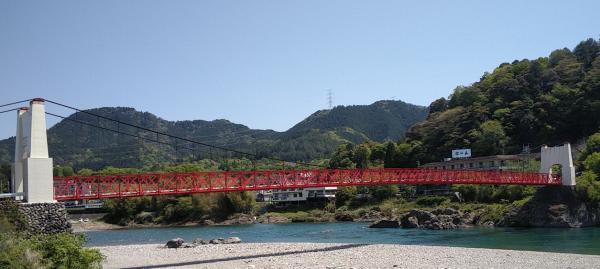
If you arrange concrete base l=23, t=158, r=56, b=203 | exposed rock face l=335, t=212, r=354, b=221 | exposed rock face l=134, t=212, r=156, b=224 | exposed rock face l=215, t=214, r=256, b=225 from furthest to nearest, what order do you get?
exposed rock face l=134, t=212, r=156, b=224, exposed rock face l=215, t=214, r=256, b=225, exposed rock face l=335, t=212, r=354, b=221, concrete base l=23, t=158, r=56, b=203

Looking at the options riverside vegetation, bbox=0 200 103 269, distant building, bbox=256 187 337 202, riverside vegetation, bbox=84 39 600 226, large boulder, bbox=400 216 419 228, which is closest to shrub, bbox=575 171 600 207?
riverside vegetation, bbox=84 39 600 226

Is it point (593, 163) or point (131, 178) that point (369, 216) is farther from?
point (131, 178)

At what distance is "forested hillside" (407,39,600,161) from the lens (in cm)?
9425

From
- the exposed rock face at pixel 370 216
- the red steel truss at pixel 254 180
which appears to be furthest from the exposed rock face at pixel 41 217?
the exposed rock face at pixel 370 216

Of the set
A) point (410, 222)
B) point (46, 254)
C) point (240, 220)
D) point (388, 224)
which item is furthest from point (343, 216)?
point (46, 254)

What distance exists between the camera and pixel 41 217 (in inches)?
1134

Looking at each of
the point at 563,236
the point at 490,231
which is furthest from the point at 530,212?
the point at 563,236

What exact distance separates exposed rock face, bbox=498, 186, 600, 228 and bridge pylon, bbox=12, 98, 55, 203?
149ft

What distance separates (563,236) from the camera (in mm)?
46594

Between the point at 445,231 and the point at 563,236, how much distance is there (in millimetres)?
11676

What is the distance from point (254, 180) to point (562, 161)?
37.2 meters

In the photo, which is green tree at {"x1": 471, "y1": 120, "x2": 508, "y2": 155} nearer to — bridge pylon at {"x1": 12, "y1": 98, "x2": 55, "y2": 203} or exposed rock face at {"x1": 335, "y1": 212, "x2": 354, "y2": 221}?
exposed rock face at {"x1": 335, "y1": 212, "x2": 354, "y2": 221}

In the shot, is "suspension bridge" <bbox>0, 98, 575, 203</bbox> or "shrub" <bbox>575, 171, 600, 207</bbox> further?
"shrub" <bbox>575, 171, 600, 207</bbox>

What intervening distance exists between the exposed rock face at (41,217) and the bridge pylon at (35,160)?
364mm
